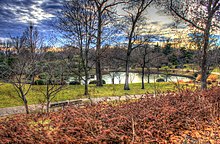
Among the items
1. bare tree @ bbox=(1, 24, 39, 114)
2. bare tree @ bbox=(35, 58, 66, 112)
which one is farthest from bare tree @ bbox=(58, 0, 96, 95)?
bare tree @ bbox=(1, 24, 39, 114)

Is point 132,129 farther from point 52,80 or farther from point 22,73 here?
point 22,73

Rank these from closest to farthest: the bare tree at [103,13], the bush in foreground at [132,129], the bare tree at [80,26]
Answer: the bush in foreground at [132,129], the bare tree at [80,26], the bare tree at [103,13]

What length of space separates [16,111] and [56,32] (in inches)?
365

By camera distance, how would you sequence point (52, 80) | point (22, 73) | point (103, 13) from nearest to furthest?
A: point (22, 73) → point (52, 80) → point (103, 13)

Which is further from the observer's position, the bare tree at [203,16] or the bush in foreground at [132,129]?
the bare tree at [203,16]

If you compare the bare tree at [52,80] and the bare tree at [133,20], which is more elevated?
the bare tree at [133,20]

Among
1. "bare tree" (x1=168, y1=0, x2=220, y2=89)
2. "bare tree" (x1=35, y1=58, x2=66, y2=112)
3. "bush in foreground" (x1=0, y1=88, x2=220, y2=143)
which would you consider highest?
"bare tree" (x1=168, y1=0, x2=220, y2=89)

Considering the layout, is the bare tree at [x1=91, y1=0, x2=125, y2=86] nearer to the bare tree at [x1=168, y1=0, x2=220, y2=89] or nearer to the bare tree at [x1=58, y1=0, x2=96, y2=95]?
the bare tree at [x1=58, y1=0, x2=96, y2=95]

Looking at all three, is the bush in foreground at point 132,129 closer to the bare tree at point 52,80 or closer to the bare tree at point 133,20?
the bare tree at point 52,80

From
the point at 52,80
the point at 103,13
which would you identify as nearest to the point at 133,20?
the point at 103,13

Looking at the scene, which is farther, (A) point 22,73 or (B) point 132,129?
(A) point 22,73

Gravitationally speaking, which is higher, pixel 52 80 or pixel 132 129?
pixel 52 80

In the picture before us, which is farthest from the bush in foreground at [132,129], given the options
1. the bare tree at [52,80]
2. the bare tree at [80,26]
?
the bare tree at [80,26]

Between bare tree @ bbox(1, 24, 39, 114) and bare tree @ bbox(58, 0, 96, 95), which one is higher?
bare tree @ bbox(58, 0, 96, 95)
